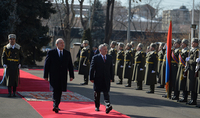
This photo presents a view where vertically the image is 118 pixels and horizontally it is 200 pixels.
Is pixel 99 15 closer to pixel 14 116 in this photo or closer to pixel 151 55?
pixel 151 55

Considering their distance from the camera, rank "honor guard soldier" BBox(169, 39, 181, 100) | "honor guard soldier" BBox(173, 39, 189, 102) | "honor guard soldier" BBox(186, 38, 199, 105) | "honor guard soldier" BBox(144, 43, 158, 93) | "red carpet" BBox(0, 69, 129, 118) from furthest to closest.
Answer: "honor guard soldier" BBox(144, 43, 158, 93)
"honor guard soldier" BBox(169, 39, 181, 100)
"honor guard soldier" BBox(173, 39, 189, 102)
"honor guard soldier" BBox(186, 38, 199, 105)
"red carpet" BBox(0, 69, 129, 118)

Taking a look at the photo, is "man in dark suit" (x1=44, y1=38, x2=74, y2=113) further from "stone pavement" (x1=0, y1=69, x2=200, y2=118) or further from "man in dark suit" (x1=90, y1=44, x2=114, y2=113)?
"man in dark suit" (x1=90, y1=44, x2=114, y2=113)

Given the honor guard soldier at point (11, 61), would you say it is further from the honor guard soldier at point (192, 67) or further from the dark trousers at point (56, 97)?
the honor guard soldier at point (192, 67)

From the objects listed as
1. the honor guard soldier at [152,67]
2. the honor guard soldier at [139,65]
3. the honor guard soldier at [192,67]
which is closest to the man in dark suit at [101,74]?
the honor guard soldier at [192,67]

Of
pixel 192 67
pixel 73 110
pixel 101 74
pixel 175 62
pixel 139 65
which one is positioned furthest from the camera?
pixel 139 65

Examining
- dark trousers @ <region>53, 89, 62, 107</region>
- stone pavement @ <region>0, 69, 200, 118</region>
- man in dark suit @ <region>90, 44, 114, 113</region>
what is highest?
man in dark suit @ <region>90, 44, 114, 113</region>

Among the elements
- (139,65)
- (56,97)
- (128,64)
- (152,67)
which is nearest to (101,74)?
(56,97)

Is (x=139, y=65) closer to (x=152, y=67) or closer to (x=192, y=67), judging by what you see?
(x=152, y=67)

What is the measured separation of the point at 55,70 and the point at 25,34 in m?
18.3

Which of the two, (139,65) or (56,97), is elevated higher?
(139,65)

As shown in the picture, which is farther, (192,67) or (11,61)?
(11,61)

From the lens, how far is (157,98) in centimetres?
1162

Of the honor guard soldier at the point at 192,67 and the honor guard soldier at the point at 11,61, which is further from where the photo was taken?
the honor guard soldier at the point at 11,61

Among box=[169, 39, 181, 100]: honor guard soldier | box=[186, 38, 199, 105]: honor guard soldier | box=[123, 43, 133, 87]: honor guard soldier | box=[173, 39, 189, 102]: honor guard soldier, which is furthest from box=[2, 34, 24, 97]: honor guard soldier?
box=[123, 43, 133, 87]: honor guard soldier
